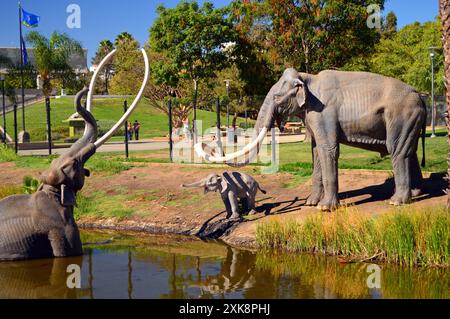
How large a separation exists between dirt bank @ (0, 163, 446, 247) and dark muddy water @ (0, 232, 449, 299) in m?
1.47

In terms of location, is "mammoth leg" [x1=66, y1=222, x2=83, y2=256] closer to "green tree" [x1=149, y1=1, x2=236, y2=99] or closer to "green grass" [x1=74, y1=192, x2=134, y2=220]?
"green grass" [x1=74, y1=192, x2=134, y2=220]

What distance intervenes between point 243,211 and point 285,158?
7.66 meters

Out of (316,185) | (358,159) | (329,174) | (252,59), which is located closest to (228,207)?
(316,185)

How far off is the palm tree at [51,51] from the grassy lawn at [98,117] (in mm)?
3345

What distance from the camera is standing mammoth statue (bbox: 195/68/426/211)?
448 inches

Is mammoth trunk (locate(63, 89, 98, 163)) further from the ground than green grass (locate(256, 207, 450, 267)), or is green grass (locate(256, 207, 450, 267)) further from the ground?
mammoth trunk (locate(63, 89, 98, 163))

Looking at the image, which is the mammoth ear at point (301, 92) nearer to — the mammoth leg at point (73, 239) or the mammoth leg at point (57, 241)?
the mammoth leg at point (73, 239)

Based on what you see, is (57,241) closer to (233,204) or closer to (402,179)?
(233,204)

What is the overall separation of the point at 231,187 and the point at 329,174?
1.75 meters

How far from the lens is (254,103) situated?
1053 inches

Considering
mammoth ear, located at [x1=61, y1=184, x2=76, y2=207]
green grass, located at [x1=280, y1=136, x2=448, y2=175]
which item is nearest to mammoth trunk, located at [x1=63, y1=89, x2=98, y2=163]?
mammoth ear, located at [x1=61, y1=184, x2=76, y2=207]

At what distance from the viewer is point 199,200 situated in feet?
45.0

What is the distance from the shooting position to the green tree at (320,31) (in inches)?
1022

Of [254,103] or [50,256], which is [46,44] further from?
[50,256]
